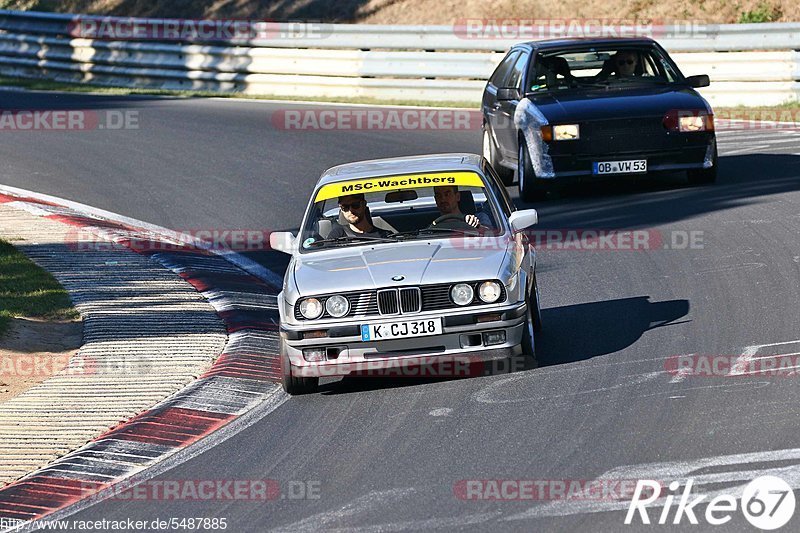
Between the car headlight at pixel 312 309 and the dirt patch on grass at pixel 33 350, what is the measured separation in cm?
197

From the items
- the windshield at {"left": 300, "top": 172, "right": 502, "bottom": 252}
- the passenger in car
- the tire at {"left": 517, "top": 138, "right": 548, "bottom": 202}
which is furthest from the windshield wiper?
the passenger in car

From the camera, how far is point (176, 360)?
9.77 meters

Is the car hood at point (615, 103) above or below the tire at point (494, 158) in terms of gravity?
above

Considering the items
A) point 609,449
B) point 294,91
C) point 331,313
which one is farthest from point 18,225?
point 294,91

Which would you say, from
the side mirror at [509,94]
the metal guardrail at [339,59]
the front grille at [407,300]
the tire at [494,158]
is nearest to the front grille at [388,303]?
the front grille at [407,300]

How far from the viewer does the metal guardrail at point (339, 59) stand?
69.4 ft

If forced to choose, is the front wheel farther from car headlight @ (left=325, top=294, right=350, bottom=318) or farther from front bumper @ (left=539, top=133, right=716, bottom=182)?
front bumper @ (left=539, top=133, right=716, bottom=182)

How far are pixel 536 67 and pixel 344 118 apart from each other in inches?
282

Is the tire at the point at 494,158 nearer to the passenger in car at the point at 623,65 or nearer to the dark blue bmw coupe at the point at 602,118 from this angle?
the dark blue bmw coupe at the point at 602,118

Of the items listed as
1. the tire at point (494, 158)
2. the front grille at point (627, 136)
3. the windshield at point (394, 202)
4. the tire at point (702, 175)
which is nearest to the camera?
the windshield at point (394, 202)

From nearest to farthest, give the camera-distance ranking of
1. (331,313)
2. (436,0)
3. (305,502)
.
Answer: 1. (305,502)
2. (331,313)
3. (436,0)

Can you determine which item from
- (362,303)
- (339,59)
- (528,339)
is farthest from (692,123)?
(339,59)

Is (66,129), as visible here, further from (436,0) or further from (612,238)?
(612,238)

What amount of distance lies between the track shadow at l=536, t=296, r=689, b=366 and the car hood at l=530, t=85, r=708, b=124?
436 centimetres
